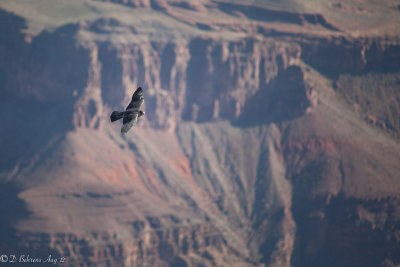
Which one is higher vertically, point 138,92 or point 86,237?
point 138,92

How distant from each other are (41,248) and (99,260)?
50.1ft

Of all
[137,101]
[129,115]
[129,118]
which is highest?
[137,101]

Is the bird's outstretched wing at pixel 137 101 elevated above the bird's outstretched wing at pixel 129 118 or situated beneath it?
elevated above

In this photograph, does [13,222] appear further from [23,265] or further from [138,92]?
[138,92]

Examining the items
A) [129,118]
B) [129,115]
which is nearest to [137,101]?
[129,115]

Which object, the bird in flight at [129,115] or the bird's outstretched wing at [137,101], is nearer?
the bird in flight at [129,115]

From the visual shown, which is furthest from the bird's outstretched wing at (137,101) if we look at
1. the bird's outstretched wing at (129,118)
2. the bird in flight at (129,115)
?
the bird's outstretched wing at (129,118)

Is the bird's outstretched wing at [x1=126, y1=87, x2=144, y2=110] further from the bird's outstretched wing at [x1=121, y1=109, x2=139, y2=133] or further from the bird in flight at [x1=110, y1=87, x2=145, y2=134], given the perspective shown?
the bird's outstretched wing at [x1=121, y1=109, x2=139, y2=133]

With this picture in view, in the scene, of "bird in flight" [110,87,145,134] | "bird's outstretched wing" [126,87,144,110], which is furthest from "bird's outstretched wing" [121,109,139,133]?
"bird's outstretched wing" [126,87,144,110]

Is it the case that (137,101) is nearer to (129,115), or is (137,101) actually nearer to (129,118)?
(129,115)

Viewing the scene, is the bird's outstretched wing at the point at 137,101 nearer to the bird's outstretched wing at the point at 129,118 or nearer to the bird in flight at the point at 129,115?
the bird in flight at the point at 129,115

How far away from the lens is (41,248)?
638ft

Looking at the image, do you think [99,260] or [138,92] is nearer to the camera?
[138,92]

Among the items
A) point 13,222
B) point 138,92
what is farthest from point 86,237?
point 138,92
